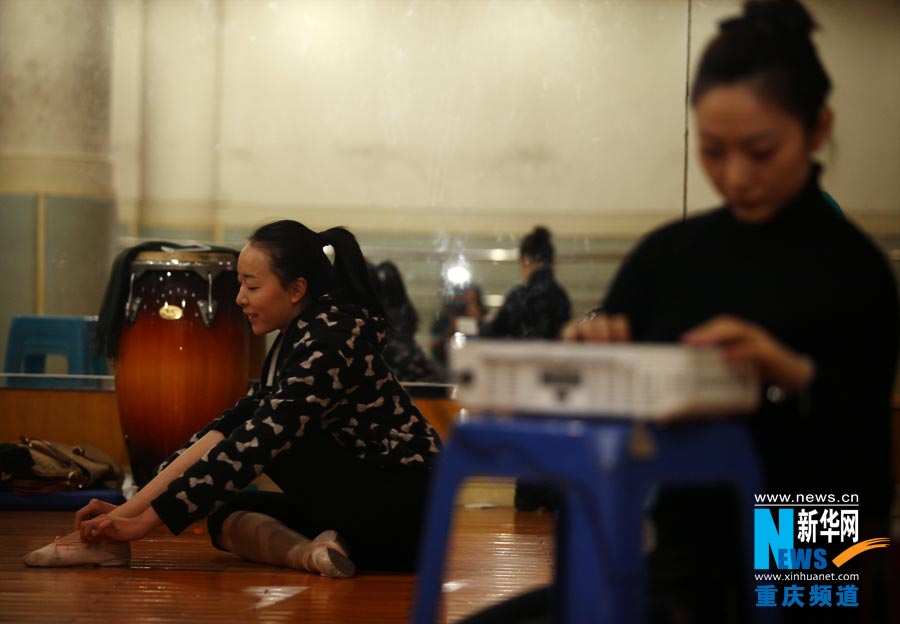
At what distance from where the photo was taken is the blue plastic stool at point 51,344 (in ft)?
14.5

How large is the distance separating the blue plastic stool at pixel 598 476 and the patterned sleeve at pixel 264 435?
1.33 m

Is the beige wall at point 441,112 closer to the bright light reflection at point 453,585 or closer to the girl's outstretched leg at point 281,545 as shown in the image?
the girl's outstretched leg at point 281,545

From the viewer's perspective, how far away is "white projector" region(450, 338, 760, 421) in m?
1.16

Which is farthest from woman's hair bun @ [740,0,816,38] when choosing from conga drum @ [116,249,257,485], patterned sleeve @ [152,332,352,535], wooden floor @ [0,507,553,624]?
conga drum @ [116,249,257,485]

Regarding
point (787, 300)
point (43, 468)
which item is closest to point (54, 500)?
point (43, 468)

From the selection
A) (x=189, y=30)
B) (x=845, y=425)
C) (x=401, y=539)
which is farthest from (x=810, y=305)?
(x=189, y=30)

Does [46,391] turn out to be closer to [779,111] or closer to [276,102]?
[276,102]

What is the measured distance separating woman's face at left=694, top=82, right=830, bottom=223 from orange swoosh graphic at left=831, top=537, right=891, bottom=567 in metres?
0.39

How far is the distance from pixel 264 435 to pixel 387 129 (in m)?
2.15

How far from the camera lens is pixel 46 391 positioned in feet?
14.2

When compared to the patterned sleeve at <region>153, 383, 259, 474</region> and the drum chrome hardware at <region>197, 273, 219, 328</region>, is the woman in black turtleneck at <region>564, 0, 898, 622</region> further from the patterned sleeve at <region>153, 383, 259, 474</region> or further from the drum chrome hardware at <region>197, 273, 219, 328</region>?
the drum chrome hardware at <region>197, 273, 219, 328</region>

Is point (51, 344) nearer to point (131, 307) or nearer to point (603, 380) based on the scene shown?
point (131, 307)

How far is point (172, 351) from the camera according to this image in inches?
150

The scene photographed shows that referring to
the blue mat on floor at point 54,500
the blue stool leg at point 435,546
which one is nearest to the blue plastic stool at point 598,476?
the blue stool leg at point 435,546
